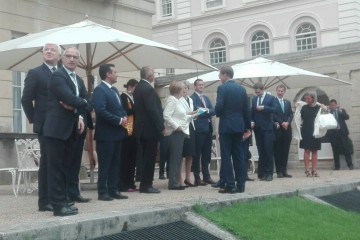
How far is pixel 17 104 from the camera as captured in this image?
15172 millimetres

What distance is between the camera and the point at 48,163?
7.04 metres

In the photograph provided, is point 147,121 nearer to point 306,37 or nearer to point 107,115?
point 107,115

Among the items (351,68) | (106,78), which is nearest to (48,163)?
(106,78)

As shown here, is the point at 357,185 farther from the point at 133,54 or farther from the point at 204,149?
the point at 133,54

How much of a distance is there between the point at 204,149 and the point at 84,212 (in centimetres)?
486

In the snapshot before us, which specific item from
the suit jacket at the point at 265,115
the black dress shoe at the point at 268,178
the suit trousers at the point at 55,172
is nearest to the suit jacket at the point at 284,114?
the suit jacket at the point at 265,115

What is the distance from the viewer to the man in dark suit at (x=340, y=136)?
56.2 ft

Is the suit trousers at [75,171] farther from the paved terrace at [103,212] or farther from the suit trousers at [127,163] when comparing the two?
the suit trousers at [127,163]

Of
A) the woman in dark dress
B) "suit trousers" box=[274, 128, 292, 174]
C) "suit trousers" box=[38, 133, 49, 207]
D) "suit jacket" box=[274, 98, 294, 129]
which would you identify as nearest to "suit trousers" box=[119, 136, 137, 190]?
"suit trousers" box=[38, 133, 49, 207]

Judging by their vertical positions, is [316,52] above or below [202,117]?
→ above

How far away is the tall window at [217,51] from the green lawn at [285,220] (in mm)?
34328

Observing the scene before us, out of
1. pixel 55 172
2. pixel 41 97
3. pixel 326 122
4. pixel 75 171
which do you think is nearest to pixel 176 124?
pixel 75 171

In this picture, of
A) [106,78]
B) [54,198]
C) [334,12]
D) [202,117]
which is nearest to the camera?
[54,198]

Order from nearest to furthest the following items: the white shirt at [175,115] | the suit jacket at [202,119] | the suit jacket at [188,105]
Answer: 1. the white shirt at [175,115]
2. the suit jacket at [188,105]
3. the suit jacket at [202,119]
